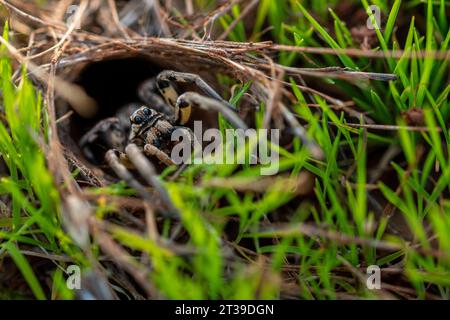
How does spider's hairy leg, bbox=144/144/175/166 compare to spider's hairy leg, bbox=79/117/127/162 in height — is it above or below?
below

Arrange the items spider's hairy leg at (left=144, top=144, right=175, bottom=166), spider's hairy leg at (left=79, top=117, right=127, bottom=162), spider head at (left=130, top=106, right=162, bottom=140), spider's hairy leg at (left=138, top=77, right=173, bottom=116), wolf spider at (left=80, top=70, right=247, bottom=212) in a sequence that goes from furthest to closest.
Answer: spider's hairy leg at (left=138, top=77, right=173, bottom=116), spider's hairy leg at (left=79, top=117, right=127, bottom=162), spider head at (left=130, top=106, right=162, bottom=140), spider's hairy leg at (left=144, top=144, right=175, bottom=166), wolf spider at (left=80, top=70, right=247, bottom=212)

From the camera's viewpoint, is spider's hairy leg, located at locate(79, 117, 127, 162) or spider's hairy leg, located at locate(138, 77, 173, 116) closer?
spider's hairy leg, located at locate(79, 117, 127, 162)

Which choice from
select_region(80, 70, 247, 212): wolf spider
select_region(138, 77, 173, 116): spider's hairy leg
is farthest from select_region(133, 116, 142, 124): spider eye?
select_region(138, 77, 173, 116): spider's hairy leg

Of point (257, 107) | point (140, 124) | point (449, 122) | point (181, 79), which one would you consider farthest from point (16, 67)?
point (449, 122)

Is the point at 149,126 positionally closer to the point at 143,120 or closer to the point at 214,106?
the point at 143,120

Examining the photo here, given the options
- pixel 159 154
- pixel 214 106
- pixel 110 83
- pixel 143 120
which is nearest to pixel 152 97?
pixel 110 83

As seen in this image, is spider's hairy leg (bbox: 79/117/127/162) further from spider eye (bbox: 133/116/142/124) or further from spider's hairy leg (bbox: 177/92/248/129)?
spider's hairy leg (bbox: 177/92/248/129)

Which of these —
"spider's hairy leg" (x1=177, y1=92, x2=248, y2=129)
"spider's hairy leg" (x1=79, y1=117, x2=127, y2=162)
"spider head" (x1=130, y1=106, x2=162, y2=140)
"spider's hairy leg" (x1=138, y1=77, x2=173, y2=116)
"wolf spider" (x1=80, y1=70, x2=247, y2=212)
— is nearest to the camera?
"spider's hairy leg" (x1=177, y1=92, x2=248, y2=129)

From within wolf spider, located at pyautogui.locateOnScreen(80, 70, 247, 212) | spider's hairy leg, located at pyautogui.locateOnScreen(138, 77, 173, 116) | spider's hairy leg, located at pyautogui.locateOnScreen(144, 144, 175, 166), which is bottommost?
→ spider's hairy leg, located at pyautogui.locateOnScreen(144, 144, 175, 166)
